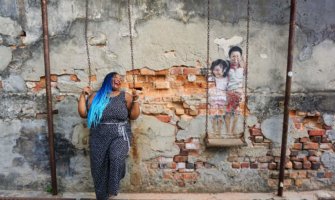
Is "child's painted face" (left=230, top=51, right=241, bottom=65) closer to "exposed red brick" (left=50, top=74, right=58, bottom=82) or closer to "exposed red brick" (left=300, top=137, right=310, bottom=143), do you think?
"exposed red brick" (left=300, top=137, right=310, bottom=143)

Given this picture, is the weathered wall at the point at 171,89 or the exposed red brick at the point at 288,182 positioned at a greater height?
the weathered wall at the point at 171,89

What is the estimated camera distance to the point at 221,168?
4328mm

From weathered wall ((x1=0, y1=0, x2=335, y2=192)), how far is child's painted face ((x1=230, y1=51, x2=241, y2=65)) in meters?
0.11

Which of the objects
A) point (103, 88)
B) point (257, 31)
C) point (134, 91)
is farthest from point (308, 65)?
point (103, 88)

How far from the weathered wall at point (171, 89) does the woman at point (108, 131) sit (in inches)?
11.5

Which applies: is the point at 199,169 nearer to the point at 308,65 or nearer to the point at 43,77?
the point at 308,65

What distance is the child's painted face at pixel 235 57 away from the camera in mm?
4172

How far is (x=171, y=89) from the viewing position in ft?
14.0

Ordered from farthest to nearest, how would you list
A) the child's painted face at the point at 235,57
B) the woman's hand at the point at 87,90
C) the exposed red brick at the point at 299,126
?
1. the exposed red brick at the point at 299,126
2. the child's painted face at the point at 235,57
3. the woman's hand at the point at 87,90

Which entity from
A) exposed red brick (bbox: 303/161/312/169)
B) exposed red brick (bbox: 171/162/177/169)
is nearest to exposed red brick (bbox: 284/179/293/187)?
exposed red brick (bbox: 303/161/312/169)

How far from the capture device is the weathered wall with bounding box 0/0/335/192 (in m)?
4.11

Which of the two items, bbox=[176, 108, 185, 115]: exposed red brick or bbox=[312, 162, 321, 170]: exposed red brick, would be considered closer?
bbox=[176, 108, 185, 115]: exposed red brick

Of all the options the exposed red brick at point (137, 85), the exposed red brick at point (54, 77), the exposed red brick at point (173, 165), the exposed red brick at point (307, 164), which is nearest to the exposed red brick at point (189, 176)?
the exposed red brick at point (173, 165)

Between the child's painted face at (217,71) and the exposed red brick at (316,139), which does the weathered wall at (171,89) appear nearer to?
the exposed red brick at (316,139)
